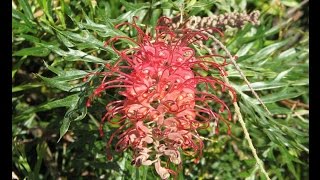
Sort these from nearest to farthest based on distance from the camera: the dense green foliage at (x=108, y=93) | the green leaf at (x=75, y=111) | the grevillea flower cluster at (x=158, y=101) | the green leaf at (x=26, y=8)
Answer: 1. the grevillea flower cluster at (x=158, y=101)
2. the green leaf at (x=75, y=111)
3. the dense green foliage at (x=108, y=93)
4. the green leaf at (x=26, y=8)

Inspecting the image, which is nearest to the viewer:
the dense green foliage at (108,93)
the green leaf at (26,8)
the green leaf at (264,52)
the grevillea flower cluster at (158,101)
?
the grevillea flower cluster at (158,101)

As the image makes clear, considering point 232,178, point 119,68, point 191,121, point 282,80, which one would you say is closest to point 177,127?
point 191,121

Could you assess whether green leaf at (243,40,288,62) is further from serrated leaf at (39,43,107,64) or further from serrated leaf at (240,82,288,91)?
serrated leaf at (39,43,107,64)

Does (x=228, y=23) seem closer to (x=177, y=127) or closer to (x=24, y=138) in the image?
(x=177, y=127)

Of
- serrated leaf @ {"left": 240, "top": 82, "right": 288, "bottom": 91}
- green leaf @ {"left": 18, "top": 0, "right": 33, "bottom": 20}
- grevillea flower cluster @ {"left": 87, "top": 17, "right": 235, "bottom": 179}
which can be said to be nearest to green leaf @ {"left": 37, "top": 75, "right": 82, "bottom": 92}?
grevillea flower cluster @ {"left": 87, "top": 17, "right": 235, "bottom": 179}

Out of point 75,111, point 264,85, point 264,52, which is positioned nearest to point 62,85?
point 75,111

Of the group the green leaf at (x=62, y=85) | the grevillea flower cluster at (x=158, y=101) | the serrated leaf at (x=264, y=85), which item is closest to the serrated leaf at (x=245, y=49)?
the serrated leaf at (x=264, y=85)

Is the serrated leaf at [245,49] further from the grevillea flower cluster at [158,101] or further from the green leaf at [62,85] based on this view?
the green leaf at [62,85]

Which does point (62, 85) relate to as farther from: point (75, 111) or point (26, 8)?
point (26, 8)

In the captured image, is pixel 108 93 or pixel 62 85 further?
pixel 108 93
